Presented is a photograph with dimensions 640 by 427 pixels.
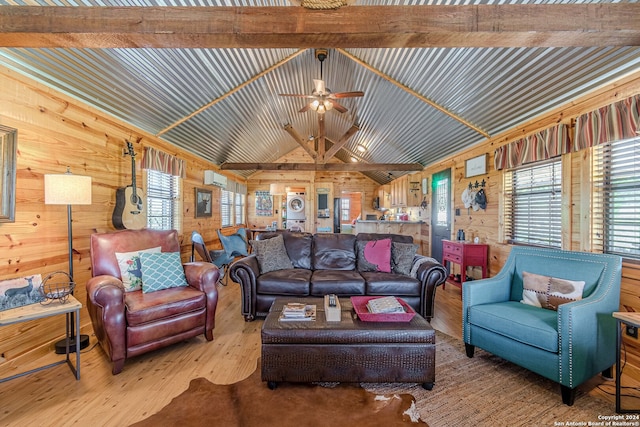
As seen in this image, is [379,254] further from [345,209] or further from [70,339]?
[345,209]

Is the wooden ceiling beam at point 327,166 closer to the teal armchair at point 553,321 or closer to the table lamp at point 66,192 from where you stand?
the teal armchair at point 553,321

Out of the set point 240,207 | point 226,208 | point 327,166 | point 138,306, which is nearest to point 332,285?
point 138,306

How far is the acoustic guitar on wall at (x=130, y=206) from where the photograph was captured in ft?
10.5

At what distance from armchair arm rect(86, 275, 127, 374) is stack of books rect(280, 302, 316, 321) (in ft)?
3.99

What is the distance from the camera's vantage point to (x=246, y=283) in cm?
307

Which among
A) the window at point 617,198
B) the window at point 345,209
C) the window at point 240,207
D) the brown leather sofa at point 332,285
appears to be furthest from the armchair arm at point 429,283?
the window at point 345,209

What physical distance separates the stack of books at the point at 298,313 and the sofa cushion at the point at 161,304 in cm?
90

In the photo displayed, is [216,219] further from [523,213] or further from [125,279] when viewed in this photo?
[523,213]

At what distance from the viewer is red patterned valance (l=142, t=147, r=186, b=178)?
3711mm

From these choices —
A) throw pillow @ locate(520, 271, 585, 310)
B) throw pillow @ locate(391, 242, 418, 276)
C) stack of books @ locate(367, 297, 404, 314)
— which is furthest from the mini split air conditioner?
throw pillow @ locate(520, 271, 585, 310)

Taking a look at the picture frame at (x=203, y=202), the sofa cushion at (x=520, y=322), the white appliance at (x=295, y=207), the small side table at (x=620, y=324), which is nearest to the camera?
the small side table at (x=620, y=324)

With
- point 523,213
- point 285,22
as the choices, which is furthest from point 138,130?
point 523,213

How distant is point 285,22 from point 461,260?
12.3 ft

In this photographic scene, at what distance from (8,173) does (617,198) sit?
4.95 metres
